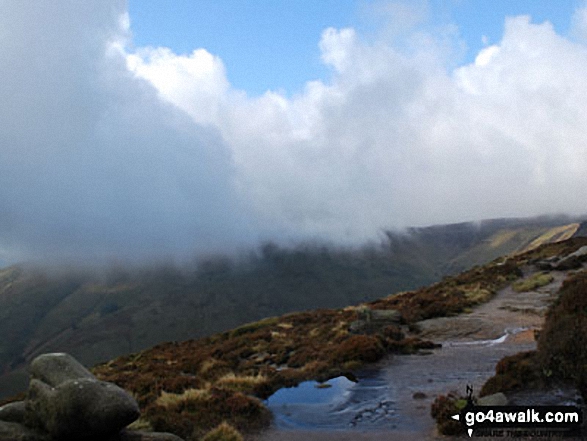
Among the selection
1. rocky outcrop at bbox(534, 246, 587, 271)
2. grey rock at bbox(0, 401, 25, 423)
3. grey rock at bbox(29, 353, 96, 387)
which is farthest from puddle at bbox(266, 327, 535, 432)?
rocky outcrop at bbox(534, 246, 587, 271)

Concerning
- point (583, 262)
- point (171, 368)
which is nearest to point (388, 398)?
point (171, 368)

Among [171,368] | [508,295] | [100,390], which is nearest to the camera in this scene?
[100,390]

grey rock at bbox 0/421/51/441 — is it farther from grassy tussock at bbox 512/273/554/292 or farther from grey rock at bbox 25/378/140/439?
grassy tussock at bbox 512/273/554/292

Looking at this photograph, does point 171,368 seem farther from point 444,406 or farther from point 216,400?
point 444,406

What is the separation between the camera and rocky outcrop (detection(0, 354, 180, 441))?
11.5 metres

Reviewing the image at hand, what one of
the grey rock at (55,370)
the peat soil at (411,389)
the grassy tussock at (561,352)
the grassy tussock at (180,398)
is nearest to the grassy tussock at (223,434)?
the peat soil at (411,389)

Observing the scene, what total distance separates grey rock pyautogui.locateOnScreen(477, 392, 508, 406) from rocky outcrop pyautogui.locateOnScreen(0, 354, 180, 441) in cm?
906

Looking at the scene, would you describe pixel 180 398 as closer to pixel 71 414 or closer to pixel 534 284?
pixel 71 414

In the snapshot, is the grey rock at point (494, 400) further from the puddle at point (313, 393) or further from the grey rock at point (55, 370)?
the grey rock at point (55, 370)

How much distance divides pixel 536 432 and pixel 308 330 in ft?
91.9

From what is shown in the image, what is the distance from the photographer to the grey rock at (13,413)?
1269cm

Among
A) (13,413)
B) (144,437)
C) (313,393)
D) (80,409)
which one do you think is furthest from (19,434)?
(313,393)

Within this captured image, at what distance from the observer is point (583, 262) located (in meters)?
46.8

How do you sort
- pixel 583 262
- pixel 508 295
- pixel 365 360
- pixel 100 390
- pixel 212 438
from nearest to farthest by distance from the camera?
1. pixel 100 390
2. pixel 212 438
3. pixel 365 360
4. pixel 508 295
5. pixel 583 262
